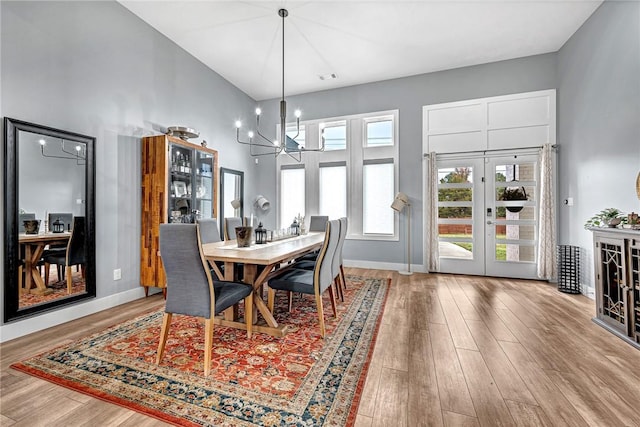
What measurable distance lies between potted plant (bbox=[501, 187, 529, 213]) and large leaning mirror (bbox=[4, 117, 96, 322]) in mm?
5668

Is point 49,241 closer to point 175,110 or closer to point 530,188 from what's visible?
point 175,110

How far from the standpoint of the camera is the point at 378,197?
5172mm

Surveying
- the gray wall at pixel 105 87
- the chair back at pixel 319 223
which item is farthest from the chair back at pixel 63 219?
the chair back at pixel 319 223

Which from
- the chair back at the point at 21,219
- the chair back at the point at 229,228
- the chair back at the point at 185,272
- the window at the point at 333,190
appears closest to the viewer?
the chair back at the point at 185,272

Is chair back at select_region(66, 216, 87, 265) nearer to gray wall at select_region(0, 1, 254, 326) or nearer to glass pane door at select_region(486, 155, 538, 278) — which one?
gray wall at select_region(0, 1, 254, 326)

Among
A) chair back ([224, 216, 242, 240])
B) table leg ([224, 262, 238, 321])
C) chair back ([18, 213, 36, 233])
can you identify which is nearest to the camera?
chair back ([18, 213, 36, 233])

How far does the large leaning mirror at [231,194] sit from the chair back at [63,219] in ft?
7.32

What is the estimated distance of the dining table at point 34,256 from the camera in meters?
2.43

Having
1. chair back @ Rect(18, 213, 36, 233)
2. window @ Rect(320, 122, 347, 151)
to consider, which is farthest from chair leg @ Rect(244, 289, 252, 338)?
window @ Rect(320, 122, 347, 151)

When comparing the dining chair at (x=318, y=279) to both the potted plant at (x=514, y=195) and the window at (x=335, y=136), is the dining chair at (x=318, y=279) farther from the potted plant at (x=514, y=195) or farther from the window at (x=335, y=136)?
the potted plant at (x=514, y=195)

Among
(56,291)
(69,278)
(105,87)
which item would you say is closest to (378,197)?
(105,87)

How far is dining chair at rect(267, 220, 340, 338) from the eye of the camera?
246cm

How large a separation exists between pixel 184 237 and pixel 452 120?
15.3 feet

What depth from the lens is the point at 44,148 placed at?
2.54 m
